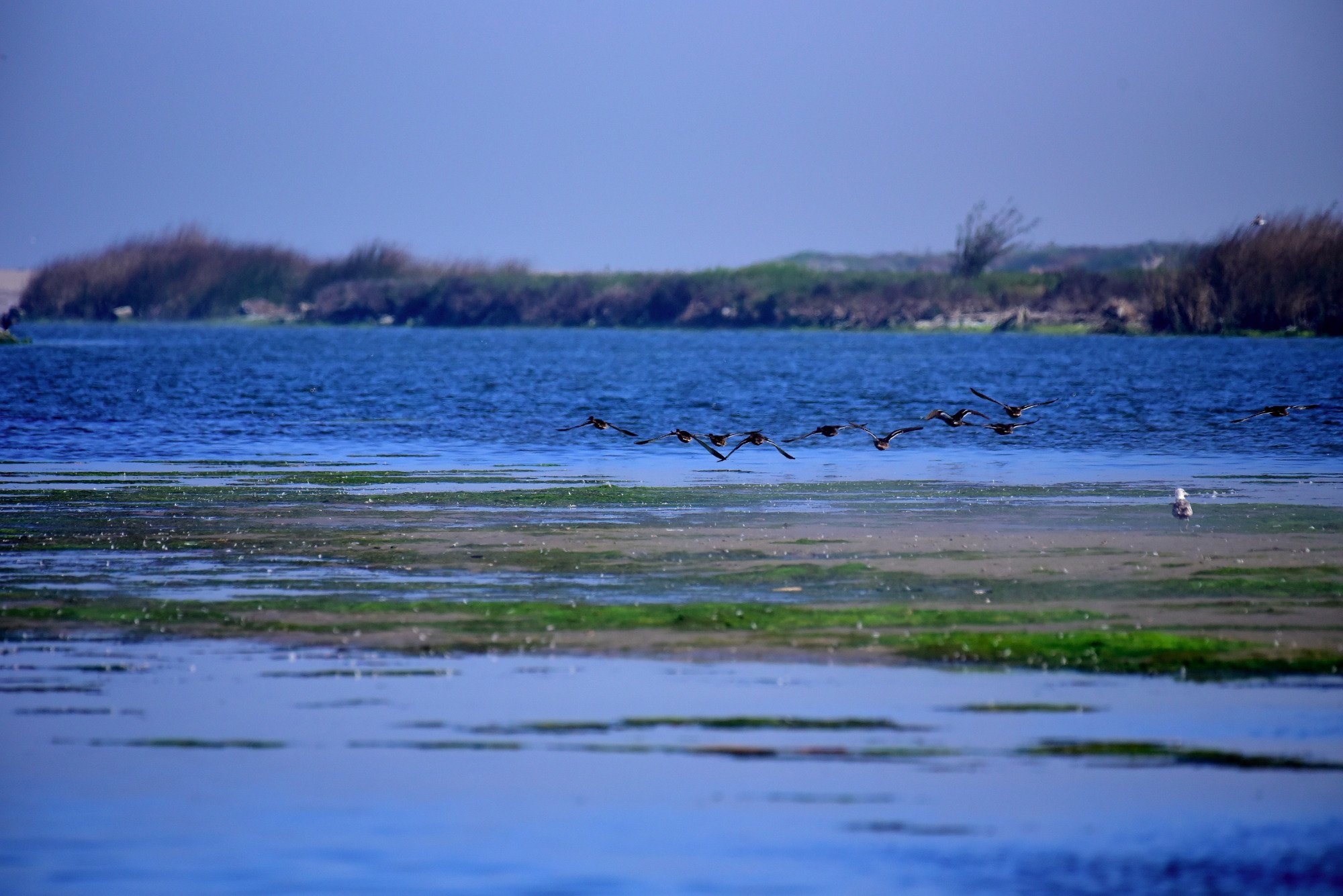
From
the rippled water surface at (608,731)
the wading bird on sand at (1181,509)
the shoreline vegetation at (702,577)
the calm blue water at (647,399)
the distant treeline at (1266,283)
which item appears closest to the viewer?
→ the rippled water surface at (608,731)

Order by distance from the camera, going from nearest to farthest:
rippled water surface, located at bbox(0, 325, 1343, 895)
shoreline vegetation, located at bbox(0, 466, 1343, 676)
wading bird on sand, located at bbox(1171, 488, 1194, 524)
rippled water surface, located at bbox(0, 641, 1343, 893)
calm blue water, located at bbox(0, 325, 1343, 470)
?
rippled water surface, located at bbox(0, 641, 1343, 893) < rippled water surface, located at bbox(0, 325, 1343, 895) < shoreline vegetation, located at bbox(0, 466, 1343, 676) < wading bird on sand, located at bbox(1171, 488, 1194, 524) < calm blue water, located at bbox(0, 325, 1343, 470)

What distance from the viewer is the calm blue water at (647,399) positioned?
35.1 metres

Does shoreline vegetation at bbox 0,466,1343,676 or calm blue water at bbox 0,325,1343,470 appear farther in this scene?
calm blue water at bbox 0,325,1343,470

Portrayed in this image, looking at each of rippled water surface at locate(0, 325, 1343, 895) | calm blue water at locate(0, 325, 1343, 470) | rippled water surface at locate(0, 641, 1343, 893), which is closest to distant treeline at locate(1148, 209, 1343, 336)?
calm blue water at locate(0, 325, 1343, 470)

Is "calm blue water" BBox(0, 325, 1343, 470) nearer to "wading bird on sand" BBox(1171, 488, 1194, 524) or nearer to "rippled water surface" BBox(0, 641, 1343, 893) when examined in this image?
"wading bird on sand" BBox(1171, 488, 1194, 524)

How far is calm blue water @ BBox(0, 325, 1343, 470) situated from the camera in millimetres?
35094

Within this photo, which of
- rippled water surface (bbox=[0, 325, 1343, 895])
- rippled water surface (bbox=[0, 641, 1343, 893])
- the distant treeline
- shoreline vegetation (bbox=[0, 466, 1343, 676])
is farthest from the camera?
the distant treeline

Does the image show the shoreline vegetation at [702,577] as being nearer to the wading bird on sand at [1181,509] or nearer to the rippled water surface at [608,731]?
the rippled water surface at [608,731]

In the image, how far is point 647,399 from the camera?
55.8 meters

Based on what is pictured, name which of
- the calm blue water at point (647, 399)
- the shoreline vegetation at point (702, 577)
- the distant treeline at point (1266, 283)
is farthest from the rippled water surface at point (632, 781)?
the distant treeline at point (1266, 283)

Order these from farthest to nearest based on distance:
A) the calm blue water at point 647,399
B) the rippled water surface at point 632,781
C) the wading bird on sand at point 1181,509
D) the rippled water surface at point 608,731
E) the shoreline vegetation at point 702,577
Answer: the calm blue water at point 647,399
the wading bird on sand at point 1181,509
the shoreline vegetation at point 702,577
the rippled water surface at point 608,731
the rippled water surface at point 632,781

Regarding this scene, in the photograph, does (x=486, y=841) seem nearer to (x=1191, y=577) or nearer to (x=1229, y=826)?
(x=1229, y=826)

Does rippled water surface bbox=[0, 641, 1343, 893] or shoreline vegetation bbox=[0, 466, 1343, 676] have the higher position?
shoreline vegetation bbox=[0, 466, 1343, 676]

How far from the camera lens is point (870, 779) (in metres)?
10.3
